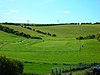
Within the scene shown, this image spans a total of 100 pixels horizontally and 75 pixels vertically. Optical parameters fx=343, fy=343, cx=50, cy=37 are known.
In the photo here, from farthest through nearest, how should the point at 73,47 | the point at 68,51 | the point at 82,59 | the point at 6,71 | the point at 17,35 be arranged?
the point at 17,35
the point at 73,47
the point at 68,51
the point at 82,59
the point at 6,71

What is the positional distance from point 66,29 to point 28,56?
3844 inches

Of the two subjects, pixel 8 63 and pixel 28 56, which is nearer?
pixel 8 63

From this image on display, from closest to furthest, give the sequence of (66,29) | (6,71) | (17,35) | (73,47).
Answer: (6,71), (73,47), (17,35), (66,29)

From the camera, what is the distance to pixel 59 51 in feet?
293

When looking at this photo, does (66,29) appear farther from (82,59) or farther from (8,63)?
Result: (8,63)

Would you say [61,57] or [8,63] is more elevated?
[8,63]

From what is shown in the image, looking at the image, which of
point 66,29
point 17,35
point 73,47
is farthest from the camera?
point 66,29

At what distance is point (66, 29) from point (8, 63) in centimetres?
13940

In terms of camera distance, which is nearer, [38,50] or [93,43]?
[38,50]

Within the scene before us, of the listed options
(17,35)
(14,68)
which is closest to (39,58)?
(14,68)

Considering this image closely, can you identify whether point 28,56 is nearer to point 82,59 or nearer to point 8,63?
point 82,59

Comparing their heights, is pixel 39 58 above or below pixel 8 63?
below

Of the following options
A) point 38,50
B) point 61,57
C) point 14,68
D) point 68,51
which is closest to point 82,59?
point 61,57

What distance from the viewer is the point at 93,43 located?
99.8 metres
